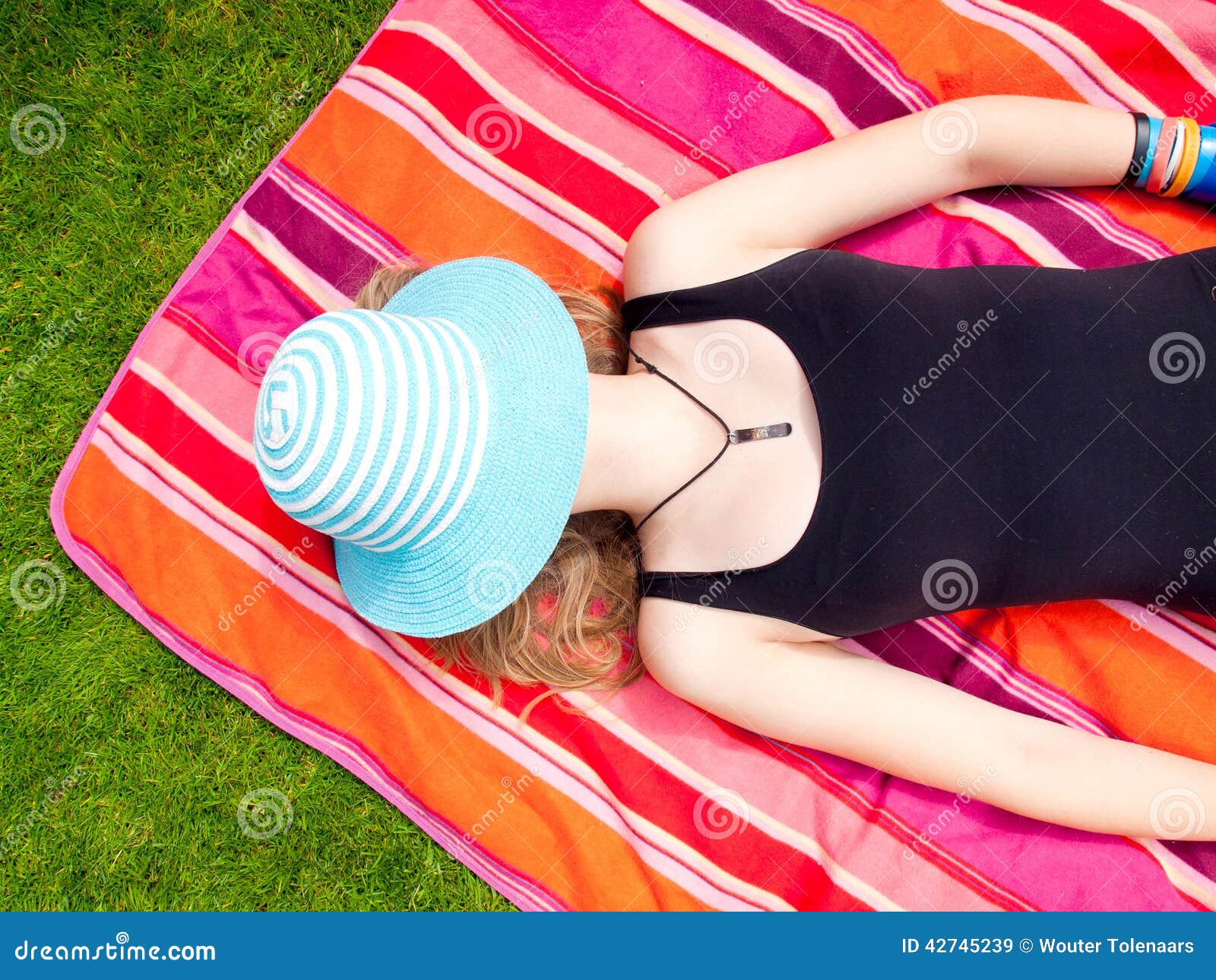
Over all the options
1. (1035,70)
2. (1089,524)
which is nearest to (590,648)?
(1089,524)

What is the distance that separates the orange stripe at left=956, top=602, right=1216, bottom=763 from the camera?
2.13 m

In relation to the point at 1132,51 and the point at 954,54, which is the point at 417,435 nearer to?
the point at 954,54

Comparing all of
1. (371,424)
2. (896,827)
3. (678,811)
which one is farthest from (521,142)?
(896,827)

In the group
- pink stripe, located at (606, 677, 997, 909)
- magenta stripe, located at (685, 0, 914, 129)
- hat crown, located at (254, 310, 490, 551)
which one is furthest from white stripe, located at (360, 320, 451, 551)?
magenta stripe, located at (685, 0, 914, 129)

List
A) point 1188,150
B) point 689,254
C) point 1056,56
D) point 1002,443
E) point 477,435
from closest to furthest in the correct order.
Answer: point 477,435
point 1002,443
point 689,254
point 1188,150
point 1056,56

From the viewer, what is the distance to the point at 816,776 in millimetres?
2217

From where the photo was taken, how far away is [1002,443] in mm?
1758

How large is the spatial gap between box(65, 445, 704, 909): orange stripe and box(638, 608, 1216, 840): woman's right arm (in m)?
0.58

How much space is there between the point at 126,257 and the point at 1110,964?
3013mm

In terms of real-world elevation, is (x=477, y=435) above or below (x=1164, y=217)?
below

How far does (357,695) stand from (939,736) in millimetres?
1380

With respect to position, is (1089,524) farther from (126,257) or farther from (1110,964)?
(126,257)

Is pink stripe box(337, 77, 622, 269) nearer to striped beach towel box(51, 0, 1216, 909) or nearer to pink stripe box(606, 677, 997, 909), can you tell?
striped beach towel box(51, 0, 1216, 909)

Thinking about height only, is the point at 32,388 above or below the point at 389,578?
below
